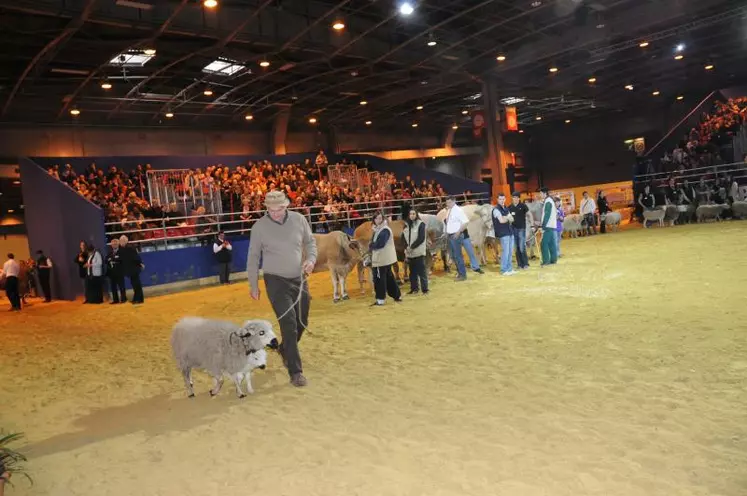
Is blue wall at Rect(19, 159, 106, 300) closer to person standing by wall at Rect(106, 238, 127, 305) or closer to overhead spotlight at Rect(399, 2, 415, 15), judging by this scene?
person standing by wall at Rect(106, 238, 127, 305)

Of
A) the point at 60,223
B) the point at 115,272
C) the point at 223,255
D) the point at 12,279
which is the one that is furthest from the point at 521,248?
the point at 60,223

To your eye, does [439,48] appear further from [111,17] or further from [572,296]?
[572,296]

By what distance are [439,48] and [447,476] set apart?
2358 cm

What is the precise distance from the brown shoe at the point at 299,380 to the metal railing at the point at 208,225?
35.0ft

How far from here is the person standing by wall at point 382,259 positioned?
10680mm

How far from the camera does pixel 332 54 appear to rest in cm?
2238

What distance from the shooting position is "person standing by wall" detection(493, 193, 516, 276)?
13156 millimetres

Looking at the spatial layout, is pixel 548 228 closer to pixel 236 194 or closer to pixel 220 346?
pixel 220 346

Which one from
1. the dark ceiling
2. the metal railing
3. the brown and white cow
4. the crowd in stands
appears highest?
the dark ceiling

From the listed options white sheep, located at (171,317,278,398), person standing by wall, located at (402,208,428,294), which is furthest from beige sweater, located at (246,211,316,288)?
person standing by wall, located at (402,208,428,294)

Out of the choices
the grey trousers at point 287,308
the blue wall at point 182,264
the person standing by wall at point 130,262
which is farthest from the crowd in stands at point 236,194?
the grey trousers at point 287,308

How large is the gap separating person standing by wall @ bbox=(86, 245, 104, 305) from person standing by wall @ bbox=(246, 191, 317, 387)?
41.7 ft

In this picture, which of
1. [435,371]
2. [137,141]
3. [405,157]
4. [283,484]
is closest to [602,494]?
[283,484]

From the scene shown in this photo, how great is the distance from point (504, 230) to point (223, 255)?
10.1 m
